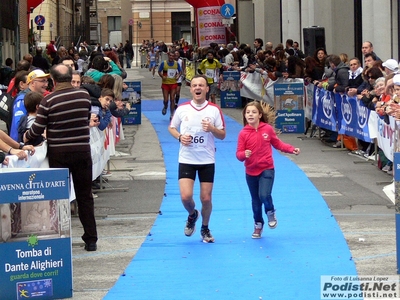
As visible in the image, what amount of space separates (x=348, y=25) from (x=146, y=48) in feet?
134

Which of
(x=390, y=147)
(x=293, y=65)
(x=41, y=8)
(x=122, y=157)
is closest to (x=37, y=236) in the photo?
(x=390, y=147)

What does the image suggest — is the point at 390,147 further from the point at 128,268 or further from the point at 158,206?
the point at 128,268

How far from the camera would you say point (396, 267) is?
8711 mm

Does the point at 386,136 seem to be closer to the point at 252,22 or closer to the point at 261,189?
the point at 261,189

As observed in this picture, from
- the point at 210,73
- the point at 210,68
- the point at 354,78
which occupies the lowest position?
the point at 354,78

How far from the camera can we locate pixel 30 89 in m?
11.0

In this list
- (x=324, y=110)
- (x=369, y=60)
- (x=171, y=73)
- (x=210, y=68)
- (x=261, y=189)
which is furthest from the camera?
(x=210, y=68)

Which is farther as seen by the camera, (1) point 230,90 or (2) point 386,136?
(1) point 230,90

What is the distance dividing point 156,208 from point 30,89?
2698 mm

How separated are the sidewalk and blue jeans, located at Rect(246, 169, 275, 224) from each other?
3.31 feet

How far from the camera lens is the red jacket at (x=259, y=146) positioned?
10258mm

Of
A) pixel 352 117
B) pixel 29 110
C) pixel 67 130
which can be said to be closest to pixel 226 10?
pixel 352 117

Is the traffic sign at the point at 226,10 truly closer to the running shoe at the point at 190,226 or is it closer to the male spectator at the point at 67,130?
the running shoe at the point at 190,226

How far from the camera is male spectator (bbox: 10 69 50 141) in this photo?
10781 mm
